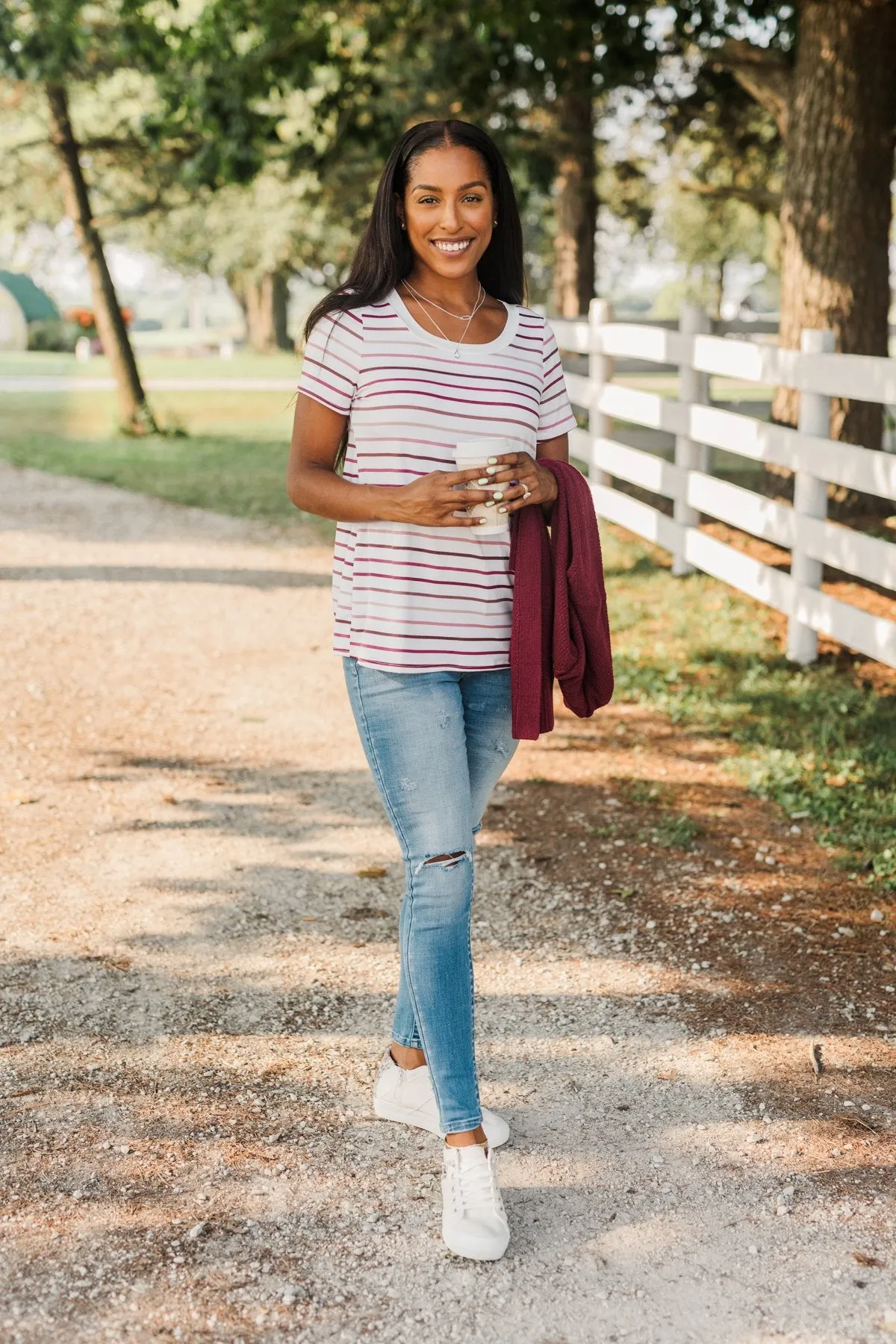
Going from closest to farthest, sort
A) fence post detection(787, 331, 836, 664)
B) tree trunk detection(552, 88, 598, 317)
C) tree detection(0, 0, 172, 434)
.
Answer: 1. fence post detection(787, 331, 836, 664)
2. tree detection(0, 0, 172, 434)
3. tree trunk detection(552, 88, 598, 317)

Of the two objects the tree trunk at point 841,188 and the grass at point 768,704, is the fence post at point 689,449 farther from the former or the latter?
the tree trunk at point 841,188

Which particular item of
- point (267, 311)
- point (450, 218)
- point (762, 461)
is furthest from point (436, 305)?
point (267, 311)

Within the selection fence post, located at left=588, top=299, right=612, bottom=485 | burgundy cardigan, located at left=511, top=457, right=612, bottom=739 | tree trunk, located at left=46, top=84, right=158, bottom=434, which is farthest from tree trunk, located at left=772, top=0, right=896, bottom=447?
tree trunk, located at left=46, top=84, right=158, bottom=434

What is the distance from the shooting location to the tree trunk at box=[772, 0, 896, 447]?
972 cm

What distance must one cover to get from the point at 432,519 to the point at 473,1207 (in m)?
1.37

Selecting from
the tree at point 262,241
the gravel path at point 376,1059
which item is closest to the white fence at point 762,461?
the gravel path at point 376,1059

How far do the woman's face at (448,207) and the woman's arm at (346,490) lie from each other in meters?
0.39

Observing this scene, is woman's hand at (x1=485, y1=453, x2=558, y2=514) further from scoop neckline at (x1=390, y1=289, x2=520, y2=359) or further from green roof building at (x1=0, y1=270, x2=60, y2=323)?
green roof building at (x1=0, y1=270, x2=60, y2=323)

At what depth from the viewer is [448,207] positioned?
310 centimetres

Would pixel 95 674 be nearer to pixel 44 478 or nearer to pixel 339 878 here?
pixel 339 878

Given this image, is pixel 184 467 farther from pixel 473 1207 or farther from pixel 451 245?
pixel 473 1207

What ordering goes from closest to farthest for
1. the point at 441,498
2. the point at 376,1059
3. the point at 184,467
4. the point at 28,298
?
1. the point at 441,498
2. the point at 376,1059
3. the point at 184,467
4. the point at 28,298

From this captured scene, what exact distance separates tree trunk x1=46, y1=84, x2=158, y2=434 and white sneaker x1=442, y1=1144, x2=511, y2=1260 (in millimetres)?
18068

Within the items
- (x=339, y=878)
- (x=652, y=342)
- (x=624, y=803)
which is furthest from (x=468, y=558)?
(x=652, y=342)
